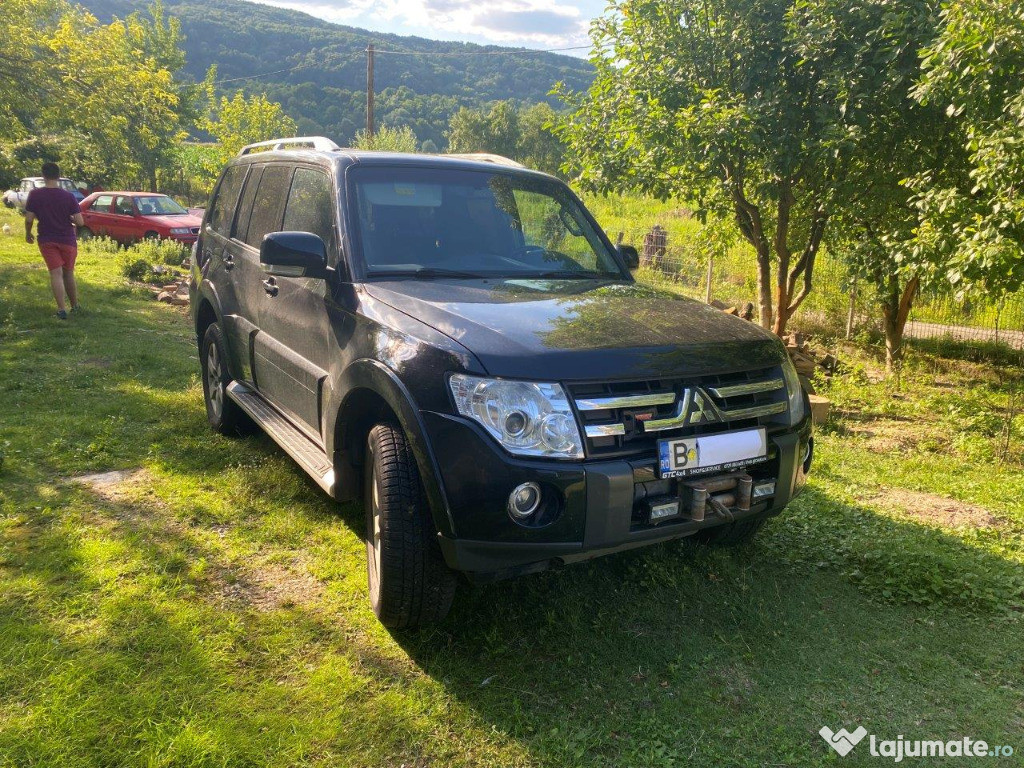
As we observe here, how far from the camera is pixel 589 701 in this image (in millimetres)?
2697

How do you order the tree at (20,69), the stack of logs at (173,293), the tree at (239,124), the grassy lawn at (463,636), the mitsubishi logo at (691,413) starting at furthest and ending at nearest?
the tree at (239,124)
the stack of logs at (173,293)
the tree at (20,69)
the mitsubishi logo at (691,413)
the grassy lawn at (463,636)

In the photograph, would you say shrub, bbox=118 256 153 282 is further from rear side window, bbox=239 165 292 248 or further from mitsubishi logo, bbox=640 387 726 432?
mitsubishi logo, bbox=640 387 726 432

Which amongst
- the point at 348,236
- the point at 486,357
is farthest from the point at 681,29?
the point at 486,357

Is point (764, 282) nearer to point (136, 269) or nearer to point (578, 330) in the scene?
point (578, 330)

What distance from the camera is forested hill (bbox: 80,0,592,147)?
229ft

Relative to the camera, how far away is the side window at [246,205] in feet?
15.7

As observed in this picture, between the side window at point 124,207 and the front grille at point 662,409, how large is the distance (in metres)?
18.2

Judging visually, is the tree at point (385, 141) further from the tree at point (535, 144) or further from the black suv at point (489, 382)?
the black suv at point (489, 382)

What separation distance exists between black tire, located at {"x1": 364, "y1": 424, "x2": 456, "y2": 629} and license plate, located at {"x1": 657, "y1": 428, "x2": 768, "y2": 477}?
2.90ft

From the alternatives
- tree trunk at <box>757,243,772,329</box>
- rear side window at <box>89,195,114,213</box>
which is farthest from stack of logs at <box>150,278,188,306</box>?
tree trunk at <box>757,243,772,329</box>

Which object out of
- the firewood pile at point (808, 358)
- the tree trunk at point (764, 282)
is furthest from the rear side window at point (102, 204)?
the firewood pile at point (808, 358)

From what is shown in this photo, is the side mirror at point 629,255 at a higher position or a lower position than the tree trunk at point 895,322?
higher

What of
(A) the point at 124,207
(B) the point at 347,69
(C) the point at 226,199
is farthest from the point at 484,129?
(C) the point at 226,199

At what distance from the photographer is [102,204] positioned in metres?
18.3
